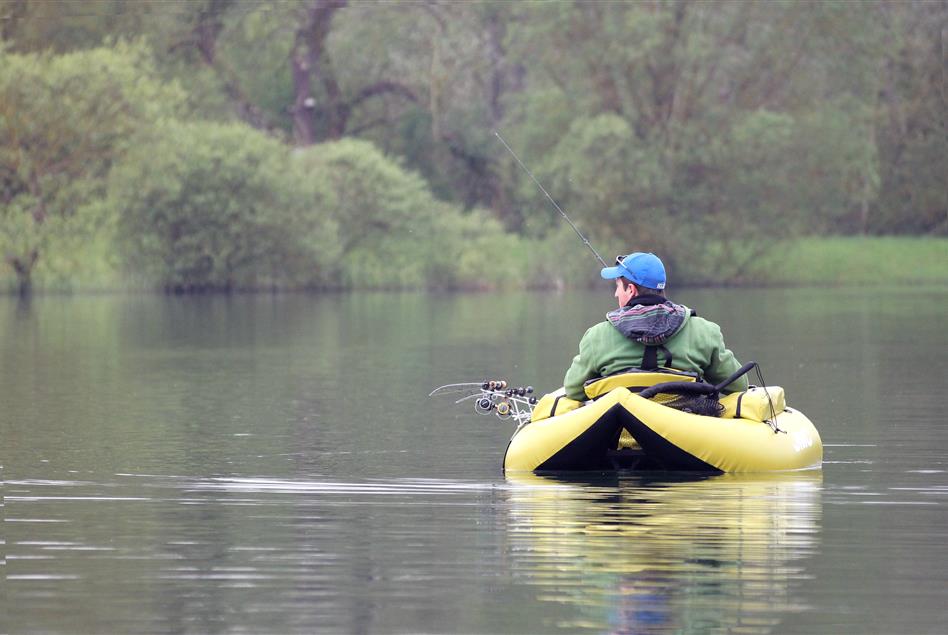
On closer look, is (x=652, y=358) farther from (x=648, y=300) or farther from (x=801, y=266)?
(x=801, y=266)

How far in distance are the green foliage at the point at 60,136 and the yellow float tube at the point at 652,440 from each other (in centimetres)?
3934

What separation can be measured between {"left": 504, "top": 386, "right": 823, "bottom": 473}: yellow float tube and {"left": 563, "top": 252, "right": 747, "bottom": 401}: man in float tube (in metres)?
0.23

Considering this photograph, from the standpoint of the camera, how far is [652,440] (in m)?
10.7

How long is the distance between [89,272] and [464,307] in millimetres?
13606

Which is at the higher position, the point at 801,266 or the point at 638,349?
the point at 638,349

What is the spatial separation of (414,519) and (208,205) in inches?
1625

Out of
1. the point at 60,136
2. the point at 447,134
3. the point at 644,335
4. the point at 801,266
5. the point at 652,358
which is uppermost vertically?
the point at 447,134

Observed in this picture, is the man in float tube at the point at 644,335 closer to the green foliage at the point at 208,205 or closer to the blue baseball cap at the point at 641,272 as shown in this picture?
the blue baseball cap at the point at 641,272

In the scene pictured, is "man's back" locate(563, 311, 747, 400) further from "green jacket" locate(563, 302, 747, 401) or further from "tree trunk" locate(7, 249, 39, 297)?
"tree trunk" locate(7, 249, 39, 297)

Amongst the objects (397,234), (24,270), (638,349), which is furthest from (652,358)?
(397,234)

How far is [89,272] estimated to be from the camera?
50312mm

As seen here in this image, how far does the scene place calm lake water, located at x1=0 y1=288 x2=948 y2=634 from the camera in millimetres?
7340

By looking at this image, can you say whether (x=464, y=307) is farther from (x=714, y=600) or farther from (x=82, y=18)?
(x=714, y=600)

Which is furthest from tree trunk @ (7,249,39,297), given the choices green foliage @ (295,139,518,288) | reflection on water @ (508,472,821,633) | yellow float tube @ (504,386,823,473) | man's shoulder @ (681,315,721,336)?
reflection on water @ (508,472,821,633)
